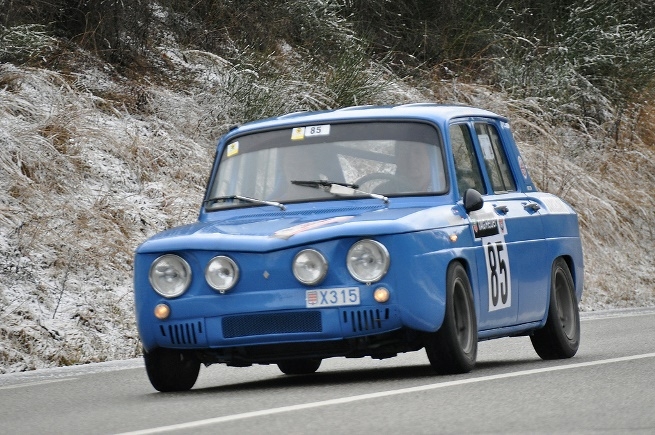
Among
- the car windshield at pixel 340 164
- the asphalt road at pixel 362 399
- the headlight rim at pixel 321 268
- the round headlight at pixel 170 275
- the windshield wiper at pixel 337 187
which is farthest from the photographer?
the car windshield at pixel 340 164

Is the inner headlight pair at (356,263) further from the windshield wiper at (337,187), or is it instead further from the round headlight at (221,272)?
the windshield wiper at (337,187)

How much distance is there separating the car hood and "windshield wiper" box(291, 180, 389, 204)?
0.18m

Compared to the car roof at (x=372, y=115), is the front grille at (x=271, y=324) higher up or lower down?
lower down

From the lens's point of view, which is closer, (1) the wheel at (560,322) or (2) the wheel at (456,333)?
(2) the wheel at (456,333)

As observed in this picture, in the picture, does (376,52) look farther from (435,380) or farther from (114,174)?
(435,380)

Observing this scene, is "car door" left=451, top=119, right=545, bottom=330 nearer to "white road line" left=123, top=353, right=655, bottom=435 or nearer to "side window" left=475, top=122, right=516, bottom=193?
"side window" left=475, top=122, right=516, bottom=193

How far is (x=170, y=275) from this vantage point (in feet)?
29.2

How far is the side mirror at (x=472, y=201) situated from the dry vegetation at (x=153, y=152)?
14.6ft

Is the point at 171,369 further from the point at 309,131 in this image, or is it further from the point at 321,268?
the point at 309,131

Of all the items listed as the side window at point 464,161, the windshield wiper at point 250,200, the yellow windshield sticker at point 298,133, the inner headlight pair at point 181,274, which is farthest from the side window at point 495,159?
the inner headlight pair at point 181,274

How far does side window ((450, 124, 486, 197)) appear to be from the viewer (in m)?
9.95

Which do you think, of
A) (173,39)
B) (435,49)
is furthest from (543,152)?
(173,39)

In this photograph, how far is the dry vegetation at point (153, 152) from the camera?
1399 centimetres

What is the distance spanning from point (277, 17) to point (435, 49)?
3320 millimetres
